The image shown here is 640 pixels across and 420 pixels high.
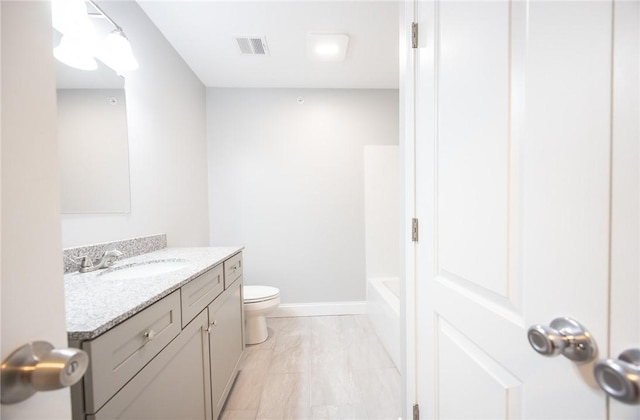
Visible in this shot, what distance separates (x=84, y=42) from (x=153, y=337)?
1.45 m

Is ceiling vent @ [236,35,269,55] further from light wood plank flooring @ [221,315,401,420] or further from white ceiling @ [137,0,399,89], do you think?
light wood plank flooring @ [221,315,401,420]

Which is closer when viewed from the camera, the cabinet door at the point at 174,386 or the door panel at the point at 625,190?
the door panel at the point at 625,190

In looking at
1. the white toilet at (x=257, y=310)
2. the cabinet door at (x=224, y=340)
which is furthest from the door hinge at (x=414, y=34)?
the white toilet at (x=257, y=310)

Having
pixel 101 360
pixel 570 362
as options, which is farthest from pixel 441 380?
pixel 101 360

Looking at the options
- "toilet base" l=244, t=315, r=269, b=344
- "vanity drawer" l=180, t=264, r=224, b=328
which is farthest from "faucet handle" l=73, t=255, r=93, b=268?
"toilet base" l=244, t=315, r=269, b=344

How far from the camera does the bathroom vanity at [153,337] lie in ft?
2.06

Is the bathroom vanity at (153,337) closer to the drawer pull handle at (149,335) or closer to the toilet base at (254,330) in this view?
the drawer pull handle at (149,335)

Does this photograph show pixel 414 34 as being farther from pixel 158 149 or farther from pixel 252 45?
pixel 158 149

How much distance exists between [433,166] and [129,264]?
1.57 meters

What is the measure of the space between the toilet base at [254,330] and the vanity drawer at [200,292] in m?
0.93

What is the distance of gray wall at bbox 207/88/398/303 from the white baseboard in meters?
0.06

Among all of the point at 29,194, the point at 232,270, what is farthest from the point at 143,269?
the point at 29,194

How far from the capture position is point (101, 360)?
63 centimetres

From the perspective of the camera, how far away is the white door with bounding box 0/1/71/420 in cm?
30
